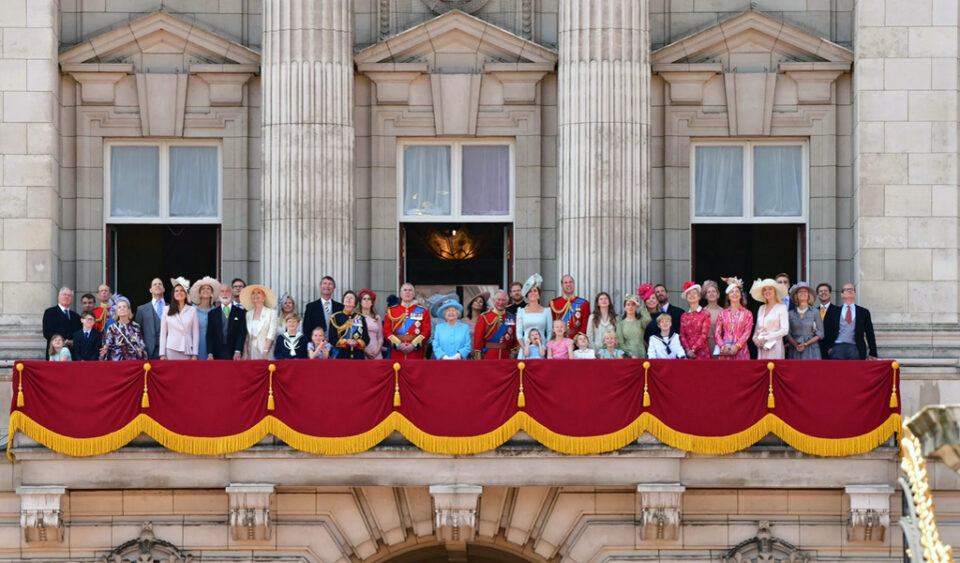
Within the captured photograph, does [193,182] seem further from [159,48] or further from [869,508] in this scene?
[869,508]

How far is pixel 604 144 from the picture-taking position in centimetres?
3694

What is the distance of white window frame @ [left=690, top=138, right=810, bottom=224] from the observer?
38531 mm

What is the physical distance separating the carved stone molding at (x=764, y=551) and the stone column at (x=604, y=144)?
5.00m

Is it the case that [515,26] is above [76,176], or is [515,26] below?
above

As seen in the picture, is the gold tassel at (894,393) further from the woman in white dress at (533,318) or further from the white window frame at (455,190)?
the white window frame at (455,190)

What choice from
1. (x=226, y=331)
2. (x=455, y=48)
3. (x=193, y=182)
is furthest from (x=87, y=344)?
(x=455, y=48)

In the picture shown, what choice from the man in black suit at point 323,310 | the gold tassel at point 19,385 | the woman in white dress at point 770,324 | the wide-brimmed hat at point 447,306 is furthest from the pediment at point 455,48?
the gold tassel at point 19,385

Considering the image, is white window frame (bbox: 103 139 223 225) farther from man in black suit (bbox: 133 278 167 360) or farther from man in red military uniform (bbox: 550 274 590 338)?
man in red military uniform (bbox: 550 274 590 338)

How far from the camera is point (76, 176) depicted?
1510 inches

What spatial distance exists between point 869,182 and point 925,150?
3.67ft

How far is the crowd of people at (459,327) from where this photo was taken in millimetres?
34188

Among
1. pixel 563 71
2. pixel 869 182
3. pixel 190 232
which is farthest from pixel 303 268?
pixel 869 182

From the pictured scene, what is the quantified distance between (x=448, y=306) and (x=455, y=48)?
20.0 feet

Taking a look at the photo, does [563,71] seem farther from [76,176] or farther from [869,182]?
[76,176]
